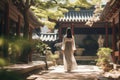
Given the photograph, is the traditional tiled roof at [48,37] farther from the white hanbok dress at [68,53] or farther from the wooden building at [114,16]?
the white hanbok dress at [68,53]

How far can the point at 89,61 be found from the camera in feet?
89.5

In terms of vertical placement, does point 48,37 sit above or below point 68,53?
above

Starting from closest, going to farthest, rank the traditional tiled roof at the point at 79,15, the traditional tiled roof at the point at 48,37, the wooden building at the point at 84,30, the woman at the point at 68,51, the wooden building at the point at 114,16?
the wooden building at the point at 114,16 → the woman at the point at 68,51 → the wooden building at the point at 84,30 → the traditional tiled roof at the point at 79,15 → the traditional tiled roof at the point at 48,37

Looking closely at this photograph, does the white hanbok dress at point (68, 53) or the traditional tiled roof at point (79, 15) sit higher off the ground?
the traditional tiled roof at point (79, 15)

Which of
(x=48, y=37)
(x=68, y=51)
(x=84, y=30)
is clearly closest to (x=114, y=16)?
(x=68, y=51)

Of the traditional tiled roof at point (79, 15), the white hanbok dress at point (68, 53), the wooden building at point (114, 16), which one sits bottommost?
the white hanbok dress at point (68, 53)

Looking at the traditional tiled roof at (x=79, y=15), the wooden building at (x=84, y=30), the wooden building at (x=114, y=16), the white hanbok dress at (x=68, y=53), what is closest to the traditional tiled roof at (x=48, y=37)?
the wooden building at (x=84, y=30)

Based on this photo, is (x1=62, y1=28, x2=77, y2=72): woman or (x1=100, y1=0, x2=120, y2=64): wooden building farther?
(x1=62, y1=28, x2=77, y2=72): woman

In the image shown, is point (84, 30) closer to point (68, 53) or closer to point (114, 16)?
point (114, 16)

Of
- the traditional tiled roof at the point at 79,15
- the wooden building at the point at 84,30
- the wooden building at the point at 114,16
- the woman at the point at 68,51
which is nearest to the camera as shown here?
the wooden building at the point at 114,16

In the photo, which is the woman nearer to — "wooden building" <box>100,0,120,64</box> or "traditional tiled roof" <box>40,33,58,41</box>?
"wooden building" <box>100,0,120,64</box>

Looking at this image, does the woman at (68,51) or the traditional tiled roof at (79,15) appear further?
the traditional tiled roof at (79,15)

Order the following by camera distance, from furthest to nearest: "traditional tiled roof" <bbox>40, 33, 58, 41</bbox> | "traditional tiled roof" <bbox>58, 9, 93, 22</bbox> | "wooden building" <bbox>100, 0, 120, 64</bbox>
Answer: "traditional tiled roof" <bbox>40, 33, 58, 41</bbox> < "traditional tiled roof" <bbox>58, 9, 93, 22</bbox> < "wooden building" <bbox>100, 0, 120, 64</bbox>

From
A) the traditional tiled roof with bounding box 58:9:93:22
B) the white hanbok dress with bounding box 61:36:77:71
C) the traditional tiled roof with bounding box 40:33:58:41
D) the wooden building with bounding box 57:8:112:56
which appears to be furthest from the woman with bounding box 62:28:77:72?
the traditional tiled roof with bounding box 40:33:58:41
